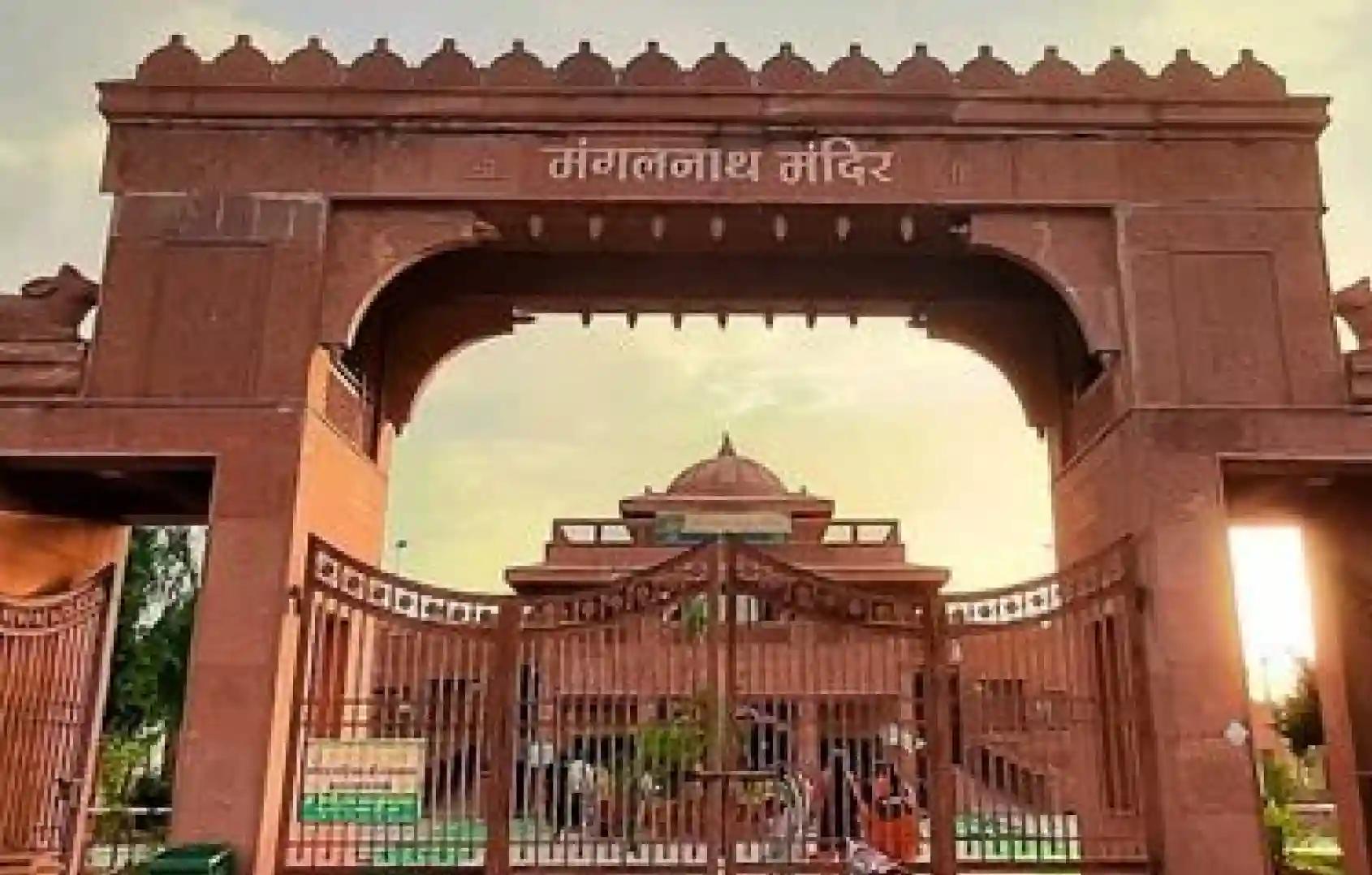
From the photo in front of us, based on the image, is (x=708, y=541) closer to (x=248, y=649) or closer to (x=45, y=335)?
(x=248, y=649)

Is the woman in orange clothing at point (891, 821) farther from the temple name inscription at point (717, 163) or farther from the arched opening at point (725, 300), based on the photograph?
the temple name inscription at point (717, 163)

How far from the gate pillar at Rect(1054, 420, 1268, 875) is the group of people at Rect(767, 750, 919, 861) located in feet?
5.88

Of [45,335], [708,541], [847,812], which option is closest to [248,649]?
[45,335]

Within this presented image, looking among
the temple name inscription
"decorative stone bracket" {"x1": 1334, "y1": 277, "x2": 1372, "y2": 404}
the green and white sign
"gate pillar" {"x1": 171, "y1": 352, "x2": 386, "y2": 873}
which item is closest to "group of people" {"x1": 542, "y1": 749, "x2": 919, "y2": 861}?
the green and white sign

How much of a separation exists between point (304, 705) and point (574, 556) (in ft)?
55.8

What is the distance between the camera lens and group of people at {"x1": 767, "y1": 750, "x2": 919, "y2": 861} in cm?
889

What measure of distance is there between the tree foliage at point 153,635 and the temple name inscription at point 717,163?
63.9 ft

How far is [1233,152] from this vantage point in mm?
9984

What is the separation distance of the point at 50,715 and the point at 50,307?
3416 millimetres

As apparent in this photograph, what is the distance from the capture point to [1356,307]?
384 inches

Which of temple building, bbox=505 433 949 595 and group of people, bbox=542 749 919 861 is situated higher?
temple building, bbox=505 433 949 595

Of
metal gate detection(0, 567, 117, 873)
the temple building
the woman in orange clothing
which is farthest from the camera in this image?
the temple building

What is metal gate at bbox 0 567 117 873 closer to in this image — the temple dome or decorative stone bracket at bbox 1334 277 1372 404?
decorative stone bracket at bbox 1334 277 1372 404

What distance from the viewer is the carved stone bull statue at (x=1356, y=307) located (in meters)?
9.74
